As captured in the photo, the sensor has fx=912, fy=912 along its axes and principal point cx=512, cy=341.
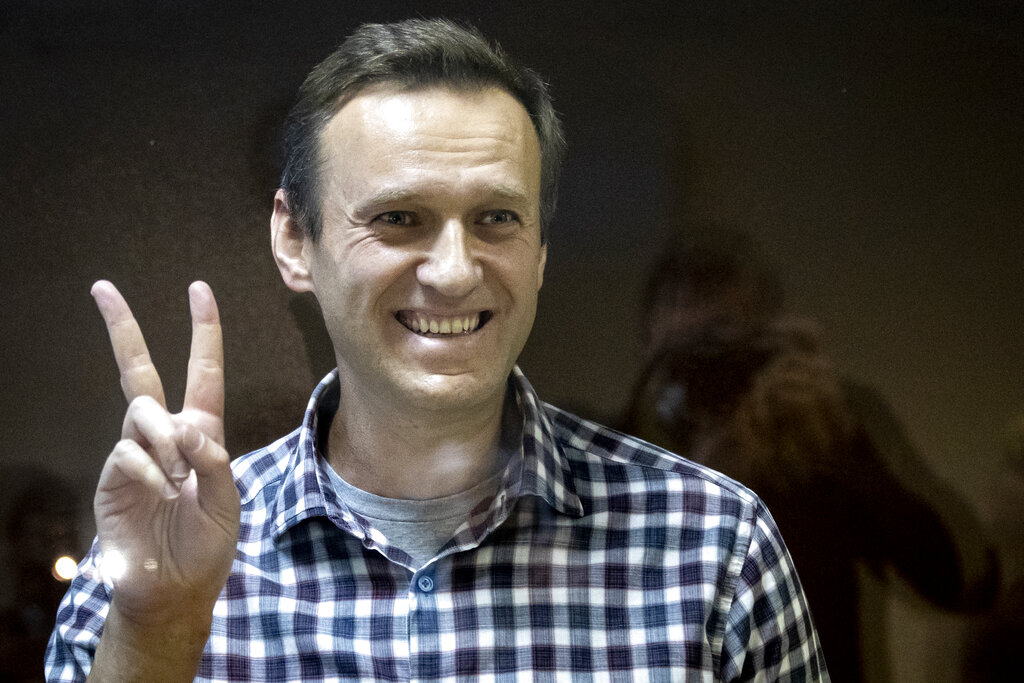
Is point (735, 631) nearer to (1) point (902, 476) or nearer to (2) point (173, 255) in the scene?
(1) point (902, 476)

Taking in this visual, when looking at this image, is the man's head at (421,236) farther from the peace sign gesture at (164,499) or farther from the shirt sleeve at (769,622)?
the shirt sleeve at (769,622)

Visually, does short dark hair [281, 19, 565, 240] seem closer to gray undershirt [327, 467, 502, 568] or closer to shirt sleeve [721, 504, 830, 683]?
gray undershirt [327, 467, 502, 568]

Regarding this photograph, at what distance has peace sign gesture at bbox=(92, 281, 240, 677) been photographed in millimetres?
776

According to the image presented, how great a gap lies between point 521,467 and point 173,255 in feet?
1.44

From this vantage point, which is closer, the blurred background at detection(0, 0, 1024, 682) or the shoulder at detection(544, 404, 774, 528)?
the blurred background at detection(0, 0, 1024, 682)

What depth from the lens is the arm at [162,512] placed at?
0.78 m

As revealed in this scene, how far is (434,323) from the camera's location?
3.08 ft

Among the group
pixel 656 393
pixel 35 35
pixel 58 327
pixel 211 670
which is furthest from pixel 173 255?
pixel 656 393

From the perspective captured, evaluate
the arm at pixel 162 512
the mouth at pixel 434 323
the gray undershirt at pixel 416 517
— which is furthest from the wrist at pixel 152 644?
the mouth at pixel 434 323

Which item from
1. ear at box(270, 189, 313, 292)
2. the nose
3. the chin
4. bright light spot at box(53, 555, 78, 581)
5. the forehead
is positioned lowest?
bright light spot at box(53, 555, 78, 581)

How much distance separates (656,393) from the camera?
104cm

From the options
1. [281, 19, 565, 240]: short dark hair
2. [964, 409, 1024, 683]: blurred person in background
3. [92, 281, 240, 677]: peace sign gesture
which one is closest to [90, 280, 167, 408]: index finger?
[92, 281, 240, 677]: peace sign gesture

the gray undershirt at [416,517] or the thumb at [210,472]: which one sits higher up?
the thumb at [210,472]

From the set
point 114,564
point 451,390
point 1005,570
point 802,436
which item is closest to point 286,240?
point 451,390
